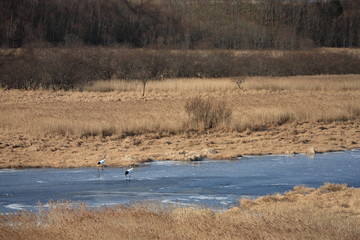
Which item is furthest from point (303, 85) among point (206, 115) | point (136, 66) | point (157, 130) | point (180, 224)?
point (180, 224)

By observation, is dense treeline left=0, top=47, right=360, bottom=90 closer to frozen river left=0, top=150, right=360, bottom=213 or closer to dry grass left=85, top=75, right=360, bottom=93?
dry grass left=85, top=75, right=360, bottom=93

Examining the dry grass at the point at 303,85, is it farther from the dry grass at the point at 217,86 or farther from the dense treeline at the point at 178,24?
the dense treeline at the point at 178,24

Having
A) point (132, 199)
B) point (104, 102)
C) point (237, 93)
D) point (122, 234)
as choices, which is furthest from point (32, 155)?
point (237, 93)

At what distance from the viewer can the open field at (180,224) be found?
32.9ft

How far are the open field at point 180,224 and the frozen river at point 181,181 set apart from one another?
2.23 meters

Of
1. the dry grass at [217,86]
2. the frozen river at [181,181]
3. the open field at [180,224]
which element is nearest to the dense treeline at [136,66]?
the dry grass at [217,86]

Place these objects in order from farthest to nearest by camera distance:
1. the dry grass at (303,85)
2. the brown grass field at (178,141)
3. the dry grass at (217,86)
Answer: the dry grass at (303,85) < the dry grass at (217,86) < the brown grass field at (178,141)

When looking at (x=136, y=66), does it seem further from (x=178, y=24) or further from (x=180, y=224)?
(x=178, y=24)

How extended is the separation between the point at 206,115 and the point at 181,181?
10.4m

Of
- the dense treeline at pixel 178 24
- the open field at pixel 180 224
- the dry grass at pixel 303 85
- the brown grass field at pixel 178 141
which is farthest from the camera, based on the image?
the dense treeline at pixel 178 24

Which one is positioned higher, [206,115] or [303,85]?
[303,85]

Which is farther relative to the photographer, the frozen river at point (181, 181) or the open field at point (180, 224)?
the frozen river at point (181, 181)

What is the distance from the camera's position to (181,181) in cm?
1748

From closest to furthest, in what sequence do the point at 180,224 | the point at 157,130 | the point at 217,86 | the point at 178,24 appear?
1. the point at 180,224
2. the point at 157,130
3. the point at 217,86
4. the point at 178,24
